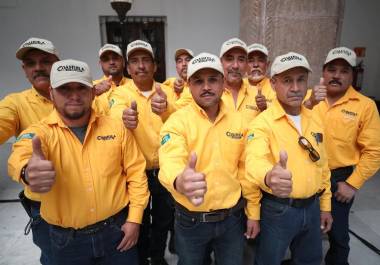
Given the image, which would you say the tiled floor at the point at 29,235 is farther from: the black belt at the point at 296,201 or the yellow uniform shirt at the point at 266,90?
the yellow uniform shirt at the point at 266,90

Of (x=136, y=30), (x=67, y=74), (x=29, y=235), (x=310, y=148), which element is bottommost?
(x=29, y=235)

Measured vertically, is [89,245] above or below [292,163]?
below

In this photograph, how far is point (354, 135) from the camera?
94.7 inches

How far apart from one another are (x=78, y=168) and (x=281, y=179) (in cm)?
127

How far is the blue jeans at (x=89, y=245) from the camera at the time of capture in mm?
1716

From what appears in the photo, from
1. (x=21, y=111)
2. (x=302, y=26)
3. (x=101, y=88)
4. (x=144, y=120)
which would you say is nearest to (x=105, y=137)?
(x=144, y=120)

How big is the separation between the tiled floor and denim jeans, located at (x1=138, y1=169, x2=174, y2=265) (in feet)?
1.20

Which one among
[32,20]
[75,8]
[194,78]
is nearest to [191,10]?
[75,8]

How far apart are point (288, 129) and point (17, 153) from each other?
6.03 feet

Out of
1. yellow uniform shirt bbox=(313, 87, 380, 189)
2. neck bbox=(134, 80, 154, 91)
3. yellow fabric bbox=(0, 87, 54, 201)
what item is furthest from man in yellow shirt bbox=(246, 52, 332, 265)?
yellow fabric bbox=(0, 87, 54, 201)

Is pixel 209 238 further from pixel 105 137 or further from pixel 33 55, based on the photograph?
pixel 33 55

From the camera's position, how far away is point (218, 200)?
1821mm

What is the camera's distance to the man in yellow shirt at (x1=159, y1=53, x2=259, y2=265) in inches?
71.2

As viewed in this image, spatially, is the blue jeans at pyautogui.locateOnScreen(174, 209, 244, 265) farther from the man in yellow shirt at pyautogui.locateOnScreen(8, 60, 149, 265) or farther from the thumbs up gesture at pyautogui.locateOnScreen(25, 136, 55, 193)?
the thumbs up gesture at pyautogui.locateOnScreen(25, 136, 55, 193)
